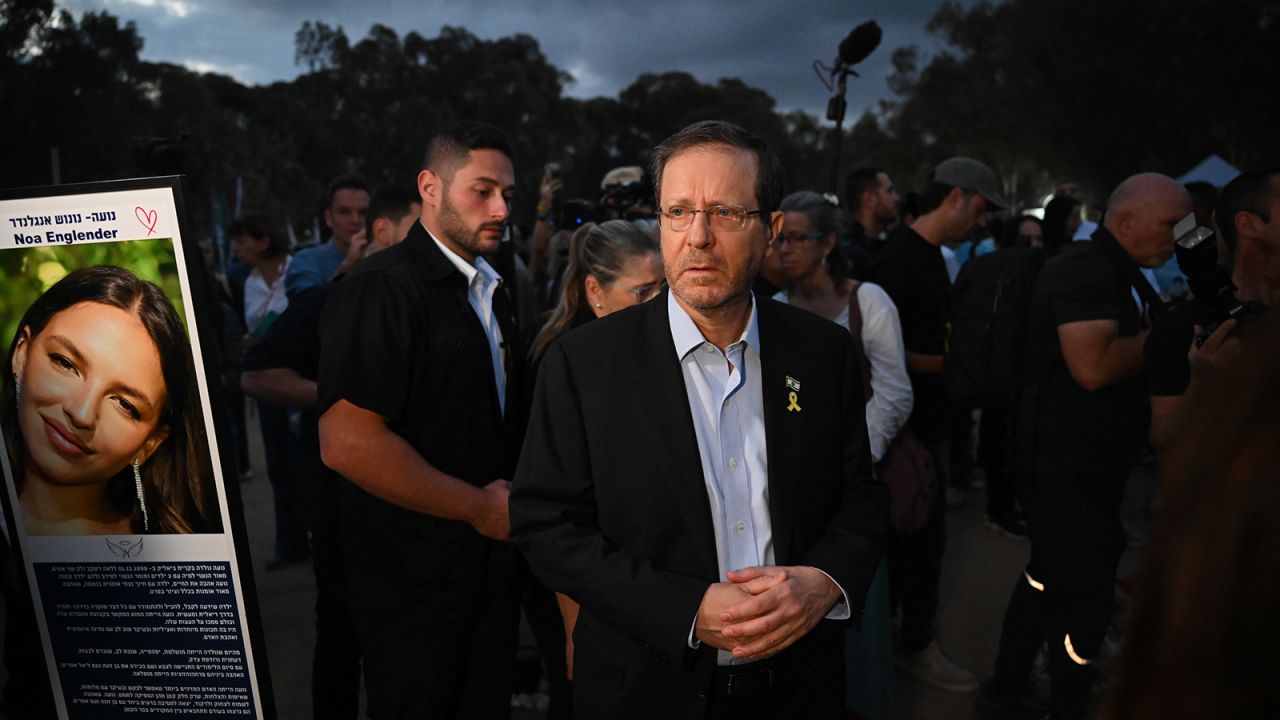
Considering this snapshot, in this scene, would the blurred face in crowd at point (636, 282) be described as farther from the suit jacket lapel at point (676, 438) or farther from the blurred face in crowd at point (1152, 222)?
the blurred face in crowd at point (1152, 222)

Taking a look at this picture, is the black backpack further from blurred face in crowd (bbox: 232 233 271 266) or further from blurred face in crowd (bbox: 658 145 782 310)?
blurred face in crowd (bbox: 232 233 271 266)

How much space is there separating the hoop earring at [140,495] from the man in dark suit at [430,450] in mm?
498

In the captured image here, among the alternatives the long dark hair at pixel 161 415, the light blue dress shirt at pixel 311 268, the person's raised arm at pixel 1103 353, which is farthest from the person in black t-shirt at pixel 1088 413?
the light blue dress shirt at pixel 311 268

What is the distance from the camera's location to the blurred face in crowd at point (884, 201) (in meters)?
6.65

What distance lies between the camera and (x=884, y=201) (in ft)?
21.9

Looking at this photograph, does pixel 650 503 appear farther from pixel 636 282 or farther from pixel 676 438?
pixel 636 282

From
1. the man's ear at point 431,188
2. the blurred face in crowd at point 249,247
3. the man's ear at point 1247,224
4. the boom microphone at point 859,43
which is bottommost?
the man's ear at point 1247,224

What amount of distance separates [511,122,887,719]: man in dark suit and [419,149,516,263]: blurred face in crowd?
0.97 meters

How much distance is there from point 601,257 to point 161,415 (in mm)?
1541

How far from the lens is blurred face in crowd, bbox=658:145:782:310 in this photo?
1.99 meters

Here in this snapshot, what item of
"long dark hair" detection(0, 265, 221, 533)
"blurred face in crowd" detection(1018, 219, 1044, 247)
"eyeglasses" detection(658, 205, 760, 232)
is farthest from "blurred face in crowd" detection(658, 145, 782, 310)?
"blurred face in crowd" detection(1018, 219, 1044, 247)

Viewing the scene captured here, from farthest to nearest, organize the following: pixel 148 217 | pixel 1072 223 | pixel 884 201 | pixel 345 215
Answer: pixel 1072 223 < pixel 884 201 < pixel 345 215 < pixel 148 217

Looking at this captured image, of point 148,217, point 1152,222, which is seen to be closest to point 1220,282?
point 1152,222

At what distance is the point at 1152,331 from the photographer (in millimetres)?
2920
